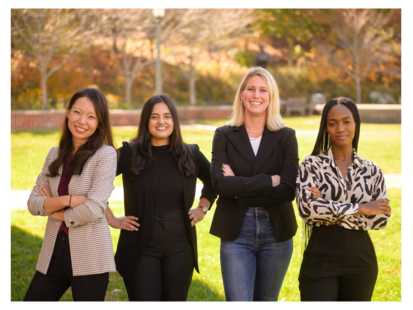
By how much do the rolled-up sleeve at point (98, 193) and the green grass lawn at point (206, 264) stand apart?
2.14 metres

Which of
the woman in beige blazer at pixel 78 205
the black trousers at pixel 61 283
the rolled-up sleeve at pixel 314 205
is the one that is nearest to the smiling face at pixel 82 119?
the woman in beige blazer at pixel 78 205

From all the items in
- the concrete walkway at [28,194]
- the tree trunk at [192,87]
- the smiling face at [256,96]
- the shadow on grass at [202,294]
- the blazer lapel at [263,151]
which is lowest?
the shadow on grass at [202,294]

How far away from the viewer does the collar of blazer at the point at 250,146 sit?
342cm

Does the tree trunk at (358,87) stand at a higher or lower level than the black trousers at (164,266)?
higher

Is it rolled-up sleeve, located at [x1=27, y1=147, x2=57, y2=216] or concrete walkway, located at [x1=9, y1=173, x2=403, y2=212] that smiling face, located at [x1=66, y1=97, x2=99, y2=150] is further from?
concrete walkway, located at [x1=9, y1=173, x2=403, y2=212]

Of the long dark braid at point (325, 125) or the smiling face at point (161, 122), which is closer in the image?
the long dark braid at point (325, 125)

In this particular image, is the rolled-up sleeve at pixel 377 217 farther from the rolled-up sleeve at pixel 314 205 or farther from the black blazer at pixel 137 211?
the black blazer at pixel 137 211

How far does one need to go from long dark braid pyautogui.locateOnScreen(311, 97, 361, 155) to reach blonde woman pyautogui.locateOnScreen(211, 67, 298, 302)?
7.8 inches

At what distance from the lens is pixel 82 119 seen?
3180 mm

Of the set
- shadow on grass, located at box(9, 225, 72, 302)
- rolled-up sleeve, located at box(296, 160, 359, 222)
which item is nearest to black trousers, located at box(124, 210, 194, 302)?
rolled-up sleeve, located at box(296, 160, 359, 222)

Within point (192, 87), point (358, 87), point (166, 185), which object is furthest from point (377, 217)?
point (358, 87)

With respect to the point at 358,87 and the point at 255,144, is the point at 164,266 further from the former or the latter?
the point at 358,87

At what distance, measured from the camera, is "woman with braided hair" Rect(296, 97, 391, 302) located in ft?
9.79

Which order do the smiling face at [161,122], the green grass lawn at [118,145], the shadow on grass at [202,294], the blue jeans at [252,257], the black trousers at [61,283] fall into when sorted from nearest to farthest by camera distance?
1. the black trousers at [61,283]
2. the blue jeans at [252,257]
3. the smiling face at [161,122]
4. the shadow on grass at [202,294]
5. the green grass lawn at [118,145]
